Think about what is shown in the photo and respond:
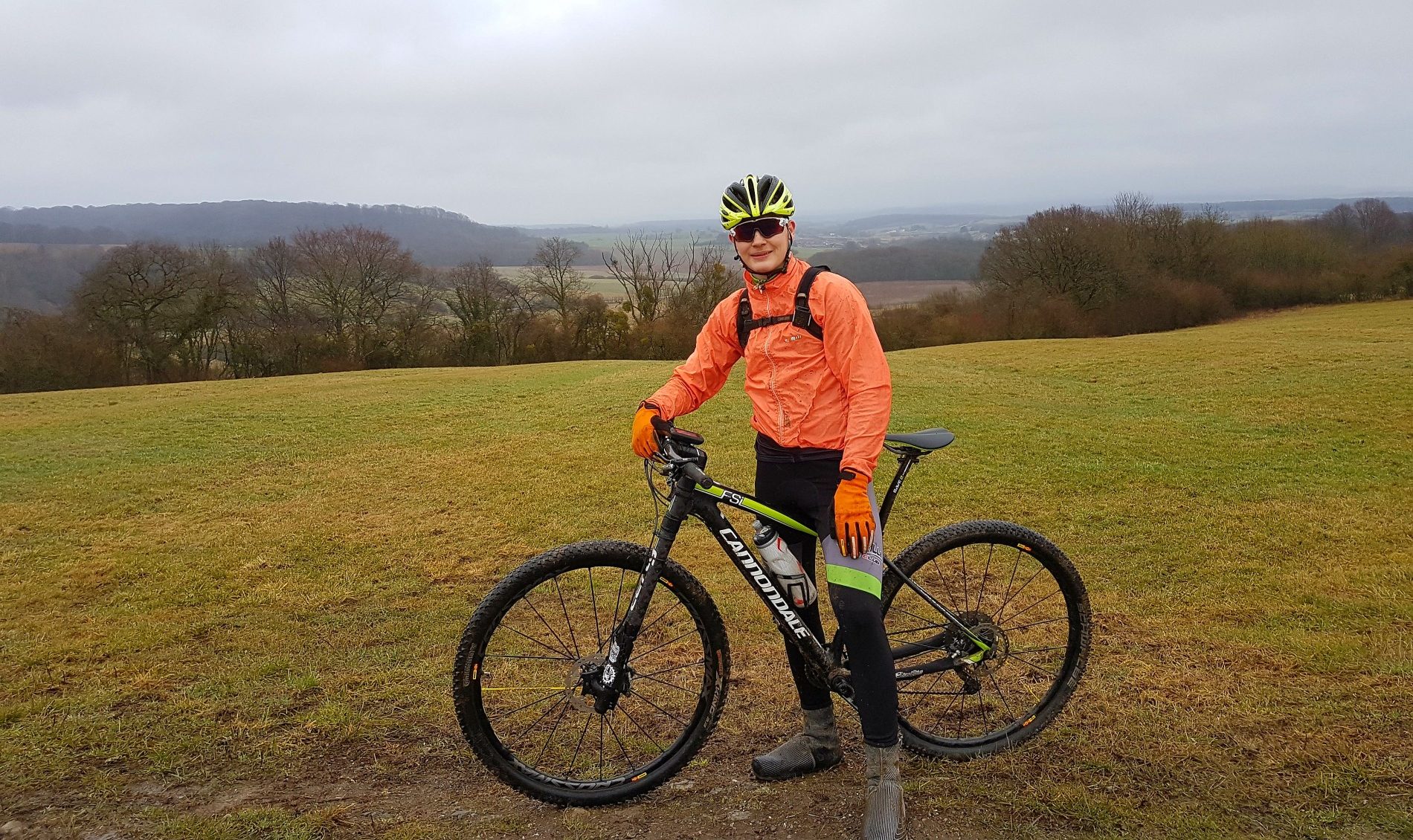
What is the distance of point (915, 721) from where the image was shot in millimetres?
4191

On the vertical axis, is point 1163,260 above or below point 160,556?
above

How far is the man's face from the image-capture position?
3.36 meters

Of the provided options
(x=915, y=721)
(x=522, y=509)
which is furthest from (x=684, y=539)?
(x=915, y=721)

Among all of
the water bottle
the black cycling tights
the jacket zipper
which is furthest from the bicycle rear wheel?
the jacket zipper

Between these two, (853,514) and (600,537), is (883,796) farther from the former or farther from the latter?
(600,537)

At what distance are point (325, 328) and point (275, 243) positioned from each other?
38.2 ft

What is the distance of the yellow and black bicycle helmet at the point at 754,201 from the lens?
3336mm

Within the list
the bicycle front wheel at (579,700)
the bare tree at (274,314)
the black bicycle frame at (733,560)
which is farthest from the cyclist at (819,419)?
the bare tree at (274,314)

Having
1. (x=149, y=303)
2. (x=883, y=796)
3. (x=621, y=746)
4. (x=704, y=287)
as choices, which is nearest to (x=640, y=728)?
(x=621, y=746)

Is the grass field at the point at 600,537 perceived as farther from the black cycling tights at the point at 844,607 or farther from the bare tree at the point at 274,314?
the bare tree at the point at 274,314

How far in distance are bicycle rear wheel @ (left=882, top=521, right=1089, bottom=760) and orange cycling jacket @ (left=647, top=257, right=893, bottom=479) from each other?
0.71 metres

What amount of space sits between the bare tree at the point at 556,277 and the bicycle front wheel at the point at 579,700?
45604 millimetres

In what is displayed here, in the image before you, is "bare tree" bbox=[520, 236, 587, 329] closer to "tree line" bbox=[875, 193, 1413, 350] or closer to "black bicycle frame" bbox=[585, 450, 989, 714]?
"tree line" bbox=[875, 193, 1413, 350]

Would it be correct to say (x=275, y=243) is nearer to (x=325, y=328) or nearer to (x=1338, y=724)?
(x=325, y=328)
